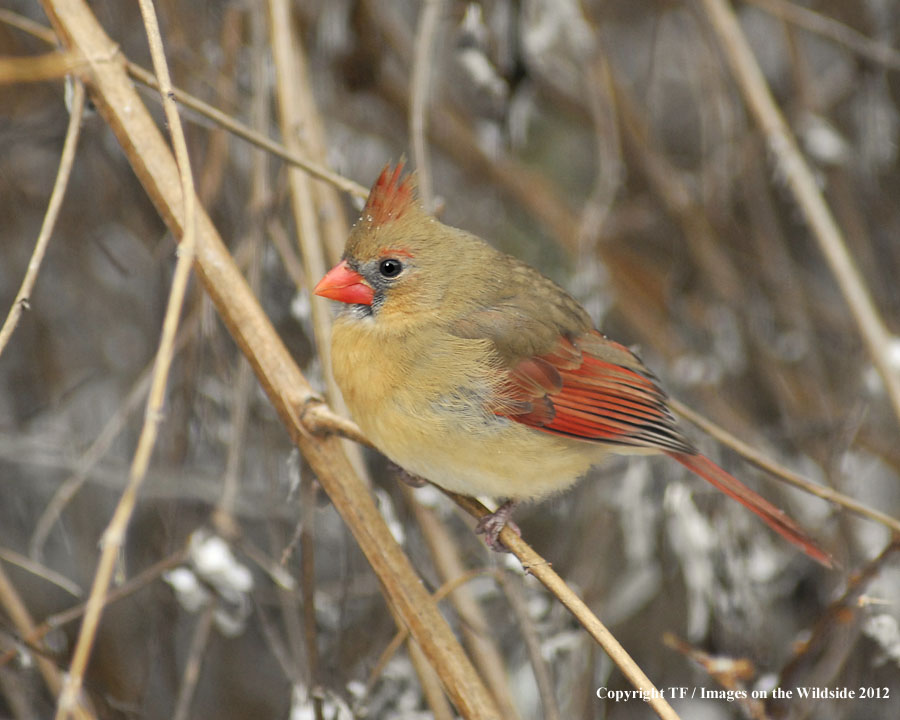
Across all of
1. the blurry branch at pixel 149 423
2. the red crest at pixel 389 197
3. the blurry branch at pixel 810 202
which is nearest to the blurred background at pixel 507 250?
the red crest at pixel 389 197

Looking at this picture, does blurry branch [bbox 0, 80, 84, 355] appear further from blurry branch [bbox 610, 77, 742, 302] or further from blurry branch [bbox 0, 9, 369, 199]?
blurry branch [bbox 610, 77, 742, 302]

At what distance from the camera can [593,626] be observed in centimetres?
176

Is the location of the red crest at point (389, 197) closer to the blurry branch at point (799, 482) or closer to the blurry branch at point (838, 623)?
the blurry branch at point (799, 482)

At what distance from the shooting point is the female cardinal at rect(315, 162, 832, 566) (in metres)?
2.38

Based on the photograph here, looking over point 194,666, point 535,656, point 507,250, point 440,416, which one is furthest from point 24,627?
point 507,250

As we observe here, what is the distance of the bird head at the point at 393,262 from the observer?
250 centimetres

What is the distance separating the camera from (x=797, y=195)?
2.70 meters

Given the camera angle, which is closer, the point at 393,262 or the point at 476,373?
the point at 476,373

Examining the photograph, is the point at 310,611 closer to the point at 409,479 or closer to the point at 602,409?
the point at 409,479

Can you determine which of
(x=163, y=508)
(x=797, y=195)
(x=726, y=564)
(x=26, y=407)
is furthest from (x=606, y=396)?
(x=26, y=407)

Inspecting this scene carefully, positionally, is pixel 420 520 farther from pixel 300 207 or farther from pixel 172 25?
pixel 172 25

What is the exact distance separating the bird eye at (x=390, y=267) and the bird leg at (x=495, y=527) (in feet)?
2.21

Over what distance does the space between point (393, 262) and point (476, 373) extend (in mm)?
376

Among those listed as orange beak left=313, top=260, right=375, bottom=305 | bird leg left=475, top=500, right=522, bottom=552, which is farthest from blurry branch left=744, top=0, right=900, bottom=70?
bird leg left=475, top=500, right=522, bottom=552
